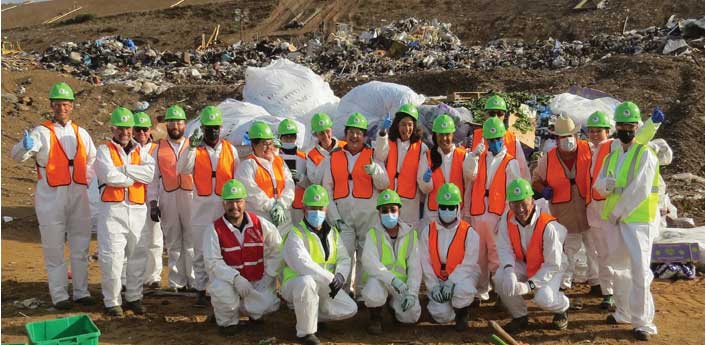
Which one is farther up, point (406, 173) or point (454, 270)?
point (406, 173)

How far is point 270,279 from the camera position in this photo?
6914mm

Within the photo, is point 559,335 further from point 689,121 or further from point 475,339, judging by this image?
point 689,121

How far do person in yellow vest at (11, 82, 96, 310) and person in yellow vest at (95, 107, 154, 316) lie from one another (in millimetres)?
350

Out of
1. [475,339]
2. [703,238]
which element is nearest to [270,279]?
[475,339]

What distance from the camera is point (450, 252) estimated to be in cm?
686

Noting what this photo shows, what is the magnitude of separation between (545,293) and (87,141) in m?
4.54

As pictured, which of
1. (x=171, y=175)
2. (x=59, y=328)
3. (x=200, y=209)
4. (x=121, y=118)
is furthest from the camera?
(x=171, y=175)

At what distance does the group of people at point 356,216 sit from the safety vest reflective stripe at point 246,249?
0.04 ft

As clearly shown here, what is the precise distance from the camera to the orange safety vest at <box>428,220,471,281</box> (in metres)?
6.86

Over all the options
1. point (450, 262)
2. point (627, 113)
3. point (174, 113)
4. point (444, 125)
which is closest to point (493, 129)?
point (444, 125)

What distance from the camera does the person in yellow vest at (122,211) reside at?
712 centimetres

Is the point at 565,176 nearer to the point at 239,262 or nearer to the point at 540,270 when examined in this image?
the point at 540,270

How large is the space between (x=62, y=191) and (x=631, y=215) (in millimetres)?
5173

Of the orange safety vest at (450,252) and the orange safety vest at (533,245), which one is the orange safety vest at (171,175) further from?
the orange safety vest at (533,245)
